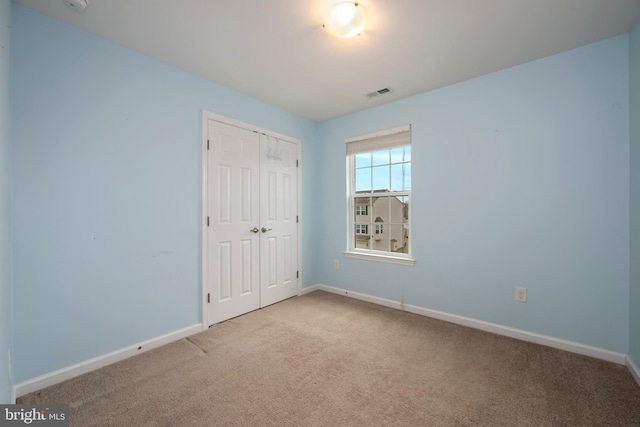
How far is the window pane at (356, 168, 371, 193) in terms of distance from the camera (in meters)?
3.56

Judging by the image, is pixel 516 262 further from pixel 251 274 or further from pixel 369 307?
pixel 251 274

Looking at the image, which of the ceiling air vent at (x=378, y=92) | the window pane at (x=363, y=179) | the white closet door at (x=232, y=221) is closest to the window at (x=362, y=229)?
the window pane at (x=363, y=179)

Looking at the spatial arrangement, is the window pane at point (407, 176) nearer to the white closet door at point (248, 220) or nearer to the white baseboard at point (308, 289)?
the white closet door at point (248, 220)

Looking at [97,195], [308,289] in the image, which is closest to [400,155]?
[308,289]

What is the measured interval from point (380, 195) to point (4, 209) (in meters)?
3.18

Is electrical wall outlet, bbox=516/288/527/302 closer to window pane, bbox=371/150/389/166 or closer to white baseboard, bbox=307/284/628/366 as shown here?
white baseboard, bbox=307/284/628/366

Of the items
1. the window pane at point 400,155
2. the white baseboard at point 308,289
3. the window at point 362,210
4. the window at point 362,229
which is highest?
the window pane at point 400,155

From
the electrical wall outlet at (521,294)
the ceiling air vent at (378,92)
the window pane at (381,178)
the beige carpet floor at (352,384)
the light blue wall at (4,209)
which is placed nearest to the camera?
the light blue wall at (4,209)

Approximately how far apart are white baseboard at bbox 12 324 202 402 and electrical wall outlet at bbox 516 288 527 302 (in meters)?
3.02

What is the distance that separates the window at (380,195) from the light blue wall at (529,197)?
0.51 ft

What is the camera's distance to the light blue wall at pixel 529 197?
2070mm

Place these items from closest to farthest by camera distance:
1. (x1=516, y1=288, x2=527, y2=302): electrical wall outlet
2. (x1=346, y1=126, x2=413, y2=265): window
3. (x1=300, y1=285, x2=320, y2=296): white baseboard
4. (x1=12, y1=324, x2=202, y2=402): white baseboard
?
(x1=12, y1=324, x2=202, y2=402): white baseboard < (x1=516, y1=288, x2=527, y2=302): electrical wall outlet < (x1=346, y1=126, x2=413, y2=265): window < (x1=300, y1=285, x2=320, y2=296): white baseboard

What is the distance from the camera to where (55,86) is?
1.84m

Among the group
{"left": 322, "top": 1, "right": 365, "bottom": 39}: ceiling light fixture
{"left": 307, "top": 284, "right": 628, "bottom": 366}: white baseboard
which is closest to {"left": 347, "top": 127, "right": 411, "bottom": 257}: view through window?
{"left": 307, "top": 284, "right": 628, "bottom": 366}: white baseboard
